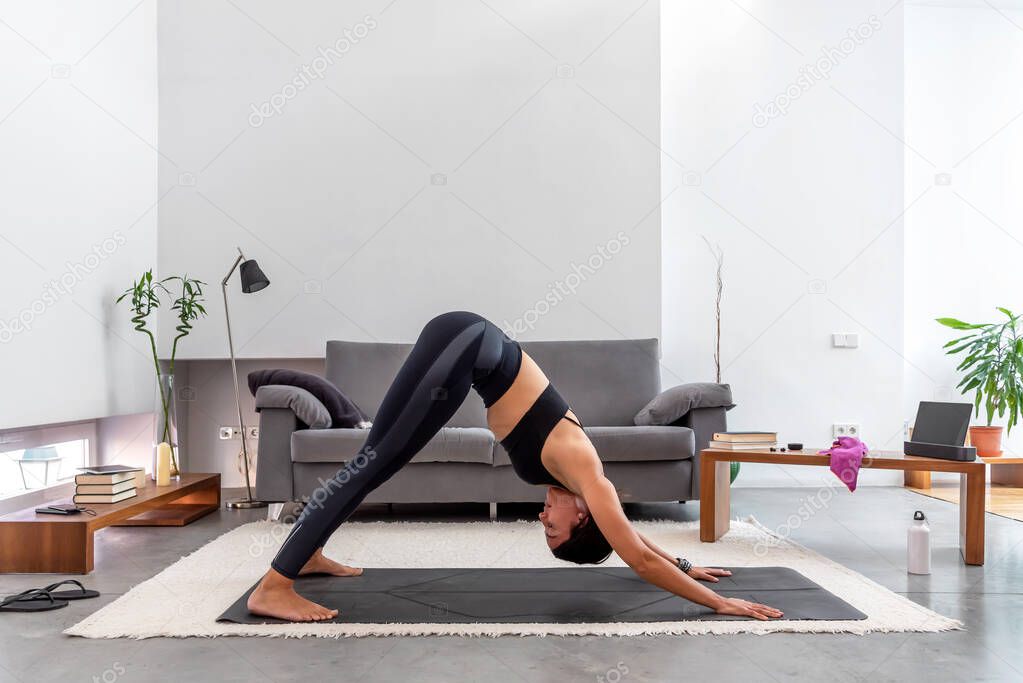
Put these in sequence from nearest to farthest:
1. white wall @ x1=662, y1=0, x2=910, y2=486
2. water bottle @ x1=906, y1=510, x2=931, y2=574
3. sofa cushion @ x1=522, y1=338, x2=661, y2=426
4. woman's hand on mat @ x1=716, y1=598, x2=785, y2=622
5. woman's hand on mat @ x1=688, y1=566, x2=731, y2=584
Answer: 1. woman's hand on mat @ x1=716, y1=598, x2=785, y2=622
2. woman's hand on mat @ x1=688, y1=566, x2=731, y2=584
3. water bottle @ x1=906, y1=510, x2=931, y2=574
4. sofa cushion @ x1=522, y1=338, x2=661, y2=426
5. white wall @ x1=662, y1=0, x2=910, y2=486

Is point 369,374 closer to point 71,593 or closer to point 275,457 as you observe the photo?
point 275,457

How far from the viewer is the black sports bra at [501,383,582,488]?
2.55m

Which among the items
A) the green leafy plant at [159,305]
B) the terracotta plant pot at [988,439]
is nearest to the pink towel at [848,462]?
the terracotta plant pot at [988,439]

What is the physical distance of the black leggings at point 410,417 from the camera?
2486 millimetres

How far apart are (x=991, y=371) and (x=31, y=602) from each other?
17.7 feet

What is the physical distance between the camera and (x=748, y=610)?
8.11 feet

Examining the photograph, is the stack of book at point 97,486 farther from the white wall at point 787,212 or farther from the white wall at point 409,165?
the white wall at point 787,212

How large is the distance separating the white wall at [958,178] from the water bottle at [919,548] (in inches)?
115

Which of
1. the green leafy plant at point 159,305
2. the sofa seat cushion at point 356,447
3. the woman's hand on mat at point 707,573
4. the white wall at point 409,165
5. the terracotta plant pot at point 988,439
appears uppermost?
the white wall at point 409,165

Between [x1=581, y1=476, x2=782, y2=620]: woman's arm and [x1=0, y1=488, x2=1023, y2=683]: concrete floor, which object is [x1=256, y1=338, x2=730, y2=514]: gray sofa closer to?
[x1=0, y1=488, x2=1023, y2=683]: concrete floor

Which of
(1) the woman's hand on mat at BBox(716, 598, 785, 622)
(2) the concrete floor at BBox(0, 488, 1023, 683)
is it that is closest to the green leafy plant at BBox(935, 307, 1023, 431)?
(2) the concrete floor at BBox(0, 488, 1023, 683)

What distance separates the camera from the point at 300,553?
2502 mm

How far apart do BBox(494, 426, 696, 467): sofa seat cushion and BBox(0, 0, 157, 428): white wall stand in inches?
86.4

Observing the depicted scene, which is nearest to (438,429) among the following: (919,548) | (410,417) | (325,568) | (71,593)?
(410,417)
